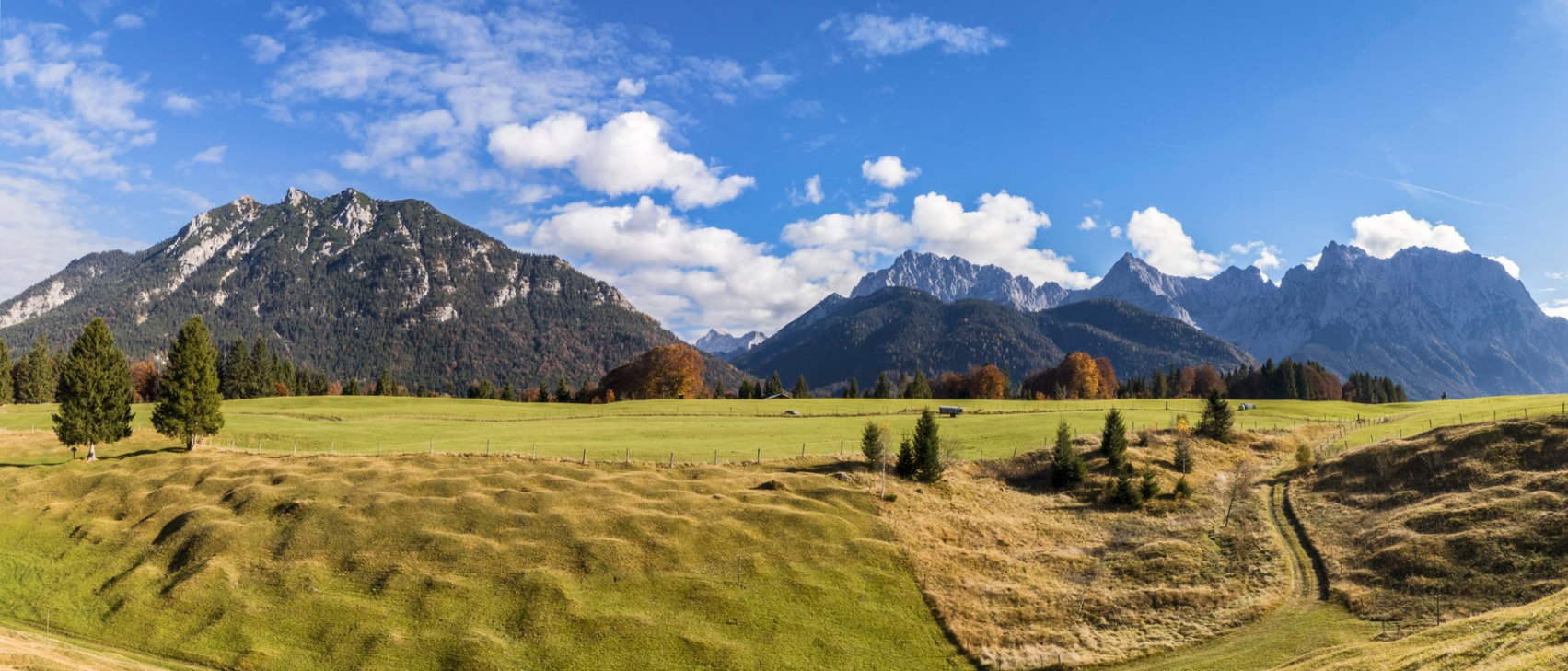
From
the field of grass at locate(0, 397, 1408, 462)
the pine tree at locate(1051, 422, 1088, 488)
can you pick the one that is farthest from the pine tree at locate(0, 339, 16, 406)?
the pine tree at locate(1051, 422, 1088, 488)

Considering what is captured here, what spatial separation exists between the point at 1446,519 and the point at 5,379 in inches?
8141

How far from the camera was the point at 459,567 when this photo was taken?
45.0 metres

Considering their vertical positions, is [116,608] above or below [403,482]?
below

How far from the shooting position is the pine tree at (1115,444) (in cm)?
7006

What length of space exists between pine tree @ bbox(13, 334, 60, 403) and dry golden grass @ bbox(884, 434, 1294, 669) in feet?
586

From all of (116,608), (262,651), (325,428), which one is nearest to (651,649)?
(262,651)

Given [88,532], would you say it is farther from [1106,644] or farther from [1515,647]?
[1515,647]

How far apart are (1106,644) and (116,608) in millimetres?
56268

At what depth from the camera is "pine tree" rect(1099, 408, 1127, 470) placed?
70.1 metres

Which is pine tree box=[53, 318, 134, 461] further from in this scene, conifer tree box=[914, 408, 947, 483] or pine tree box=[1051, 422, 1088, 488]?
pine tree box=[1051, 422, 1088, 488]

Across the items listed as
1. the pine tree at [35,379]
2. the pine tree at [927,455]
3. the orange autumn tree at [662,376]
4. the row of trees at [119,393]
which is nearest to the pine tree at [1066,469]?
the pine tree at [927,455]

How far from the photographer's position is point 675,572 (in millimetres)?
45562

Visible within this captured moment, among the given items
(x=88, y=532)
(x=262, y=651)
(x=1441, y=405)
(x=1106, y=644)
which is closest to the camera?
(x=262, y=651)

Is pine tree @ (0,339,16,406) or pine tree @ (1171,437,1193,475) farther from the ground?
pine tree @ (0,339,16,406)
